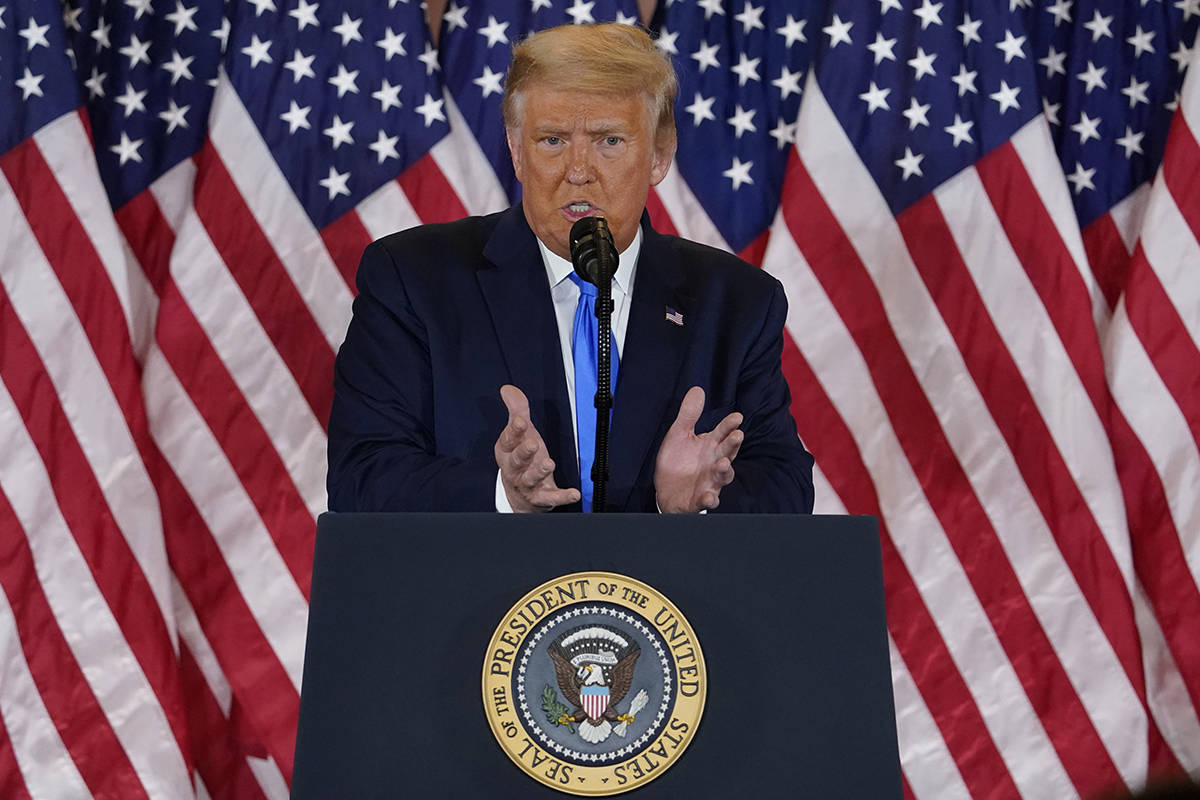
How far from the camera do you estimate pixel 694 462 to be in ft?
5.39

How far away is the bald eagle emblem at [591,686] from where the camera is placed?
121cm

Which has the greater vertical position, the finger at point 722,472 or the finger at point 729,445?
the finger at point 729,445

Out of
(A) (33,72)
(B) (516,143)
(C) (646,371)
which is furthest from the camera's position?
(A) (33,72)

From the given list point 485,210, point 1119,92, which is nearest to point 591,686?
point 485,210

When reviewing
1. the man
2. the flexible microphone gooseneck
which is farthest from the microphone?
the man

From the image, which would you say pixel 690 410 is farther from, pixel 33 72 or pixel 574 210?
pixel 33 72

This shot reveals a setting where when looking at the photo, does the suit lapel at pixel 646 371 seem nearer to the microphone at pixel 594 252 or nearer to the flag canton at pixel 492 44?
the microphone at pixel 594 252

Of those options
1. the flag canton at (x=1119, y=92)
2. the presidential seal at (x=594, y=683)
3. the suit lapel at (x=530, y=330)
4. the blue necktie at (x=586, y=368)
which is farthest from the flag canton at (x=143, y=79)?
the presidential seal at (x=594, y=683)

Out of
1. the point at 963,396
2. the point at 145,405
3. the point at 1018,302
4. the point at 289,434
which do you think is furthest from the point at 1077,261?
the point at 145,405

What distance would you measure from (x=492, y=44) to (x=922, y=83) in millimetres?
1086

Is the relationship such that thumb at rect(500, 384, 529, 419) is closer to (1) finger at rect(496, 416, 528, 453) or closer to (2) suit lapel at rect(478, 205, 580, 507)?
(1) finger at rect(496, 416, 528, 453)

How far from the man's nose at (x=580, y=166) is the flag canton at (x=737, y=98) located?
1.25m

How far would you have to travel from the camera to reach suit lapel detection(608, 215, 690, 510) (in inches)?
76.7

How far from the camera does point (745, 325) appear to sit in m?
2.17
